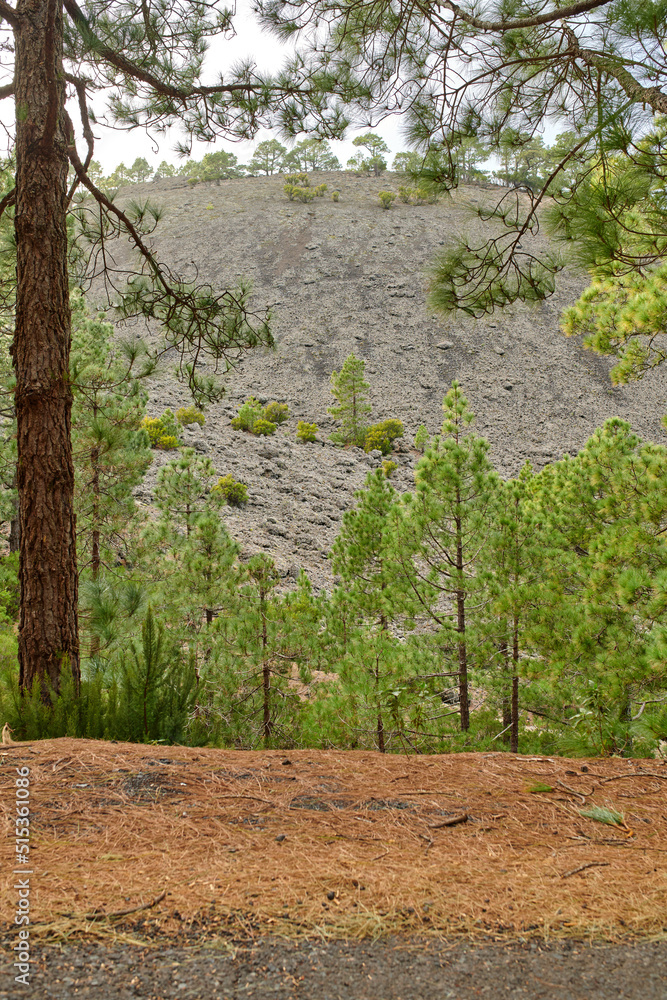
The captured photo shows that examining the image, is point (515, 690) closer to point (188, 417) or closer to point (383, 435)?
point (188, 417)

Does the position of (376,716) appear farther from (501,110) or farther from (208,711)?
(501,110)

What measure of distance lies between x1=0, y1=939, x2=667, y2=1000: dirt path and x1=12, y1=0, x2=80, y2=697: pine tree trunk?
8.43 feet

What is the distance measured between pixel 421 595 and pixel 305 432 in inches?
760

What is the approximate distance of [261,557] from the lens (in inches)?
315

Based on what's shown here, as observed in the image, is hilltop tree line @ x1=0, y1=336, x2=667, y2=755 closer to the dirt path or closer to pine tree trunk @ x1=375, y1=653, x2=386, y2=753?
pine tree trunk @ x1=375, y1=653, x2=386, y2=753

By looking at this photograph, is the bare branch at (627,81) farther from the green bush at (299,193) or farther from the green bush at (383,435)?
the green bush at (299,193)

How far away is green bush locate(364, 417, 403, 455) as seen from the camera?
2623 centimetres

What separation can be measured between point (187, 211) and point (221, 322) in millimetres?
50252

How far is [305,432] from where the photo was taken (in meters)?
26.2

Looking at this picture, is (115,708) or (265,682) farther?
(265,682)

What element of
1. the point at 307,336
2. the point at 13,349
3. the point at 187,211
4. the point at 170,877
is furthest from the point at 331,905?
the point at 187,211

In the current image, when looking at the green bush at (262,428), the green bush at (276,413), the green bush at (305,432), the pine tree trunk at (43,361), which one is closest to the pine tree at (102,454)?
the pine tree trunk at (43,361)

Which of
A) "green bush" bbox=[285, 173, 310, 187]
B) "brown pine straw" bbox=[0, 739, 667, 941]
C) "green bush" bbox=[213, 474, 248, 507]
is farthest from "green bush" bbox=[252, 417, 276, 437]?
"green bush" bbox=[285, 173, 310, 187]

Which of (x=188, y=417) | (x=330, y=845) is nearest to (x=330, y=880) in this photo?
(x=330, y=845)
